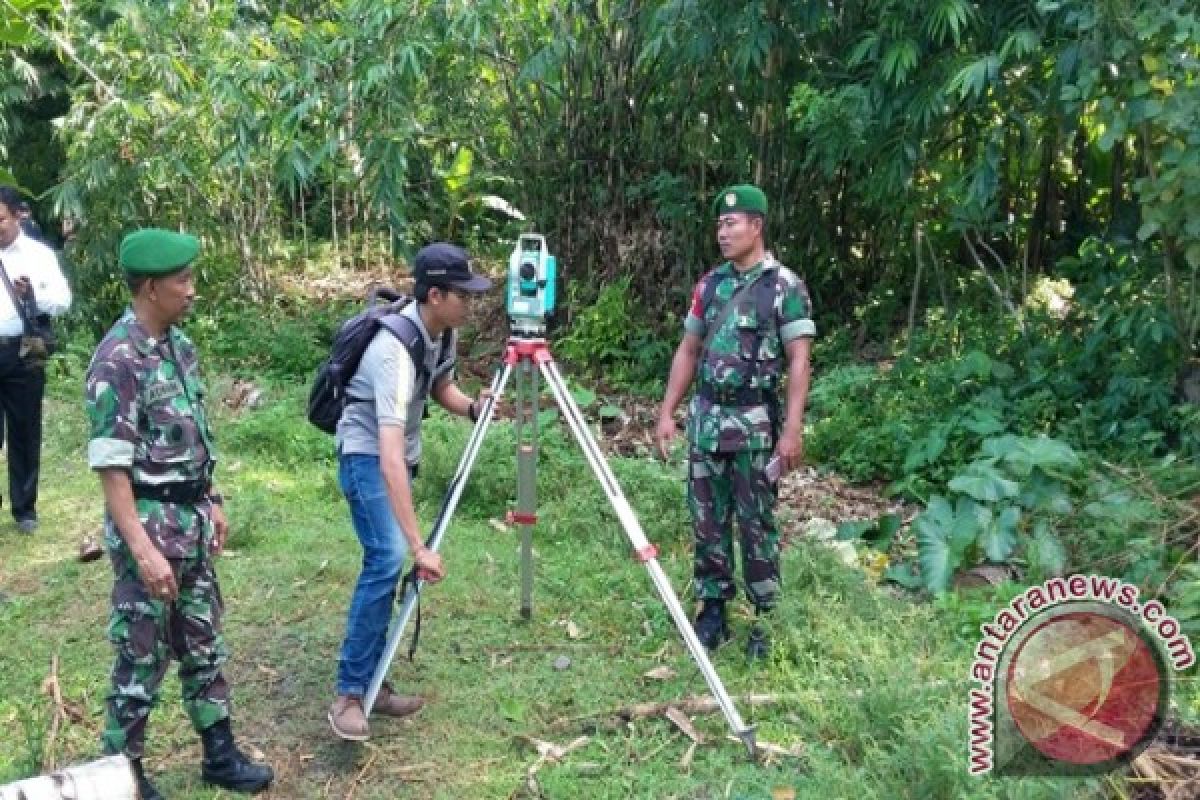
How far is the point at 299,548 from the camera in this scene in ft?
18.1

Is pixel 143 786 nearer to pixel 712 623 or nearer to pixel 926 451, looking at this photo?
pixel 712 623

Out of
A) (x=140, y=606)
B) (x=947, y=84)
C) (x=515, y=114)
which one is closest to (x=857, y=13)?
(x=947, y=84)

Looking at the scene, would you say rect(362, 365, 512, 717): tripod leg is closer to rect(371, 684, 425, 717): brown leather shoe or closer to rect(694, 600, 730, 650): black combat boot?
rect(371, 684, 425, 717): brown leather shoe

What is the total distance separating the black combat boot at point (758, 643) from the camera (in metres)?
4.17

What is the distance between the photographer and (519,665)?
4.35 metres

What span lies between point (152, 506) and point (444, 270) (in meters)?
1.09

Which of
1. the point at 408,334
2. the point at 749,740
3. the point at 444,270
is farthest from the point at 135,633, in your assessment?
the point at 749,740

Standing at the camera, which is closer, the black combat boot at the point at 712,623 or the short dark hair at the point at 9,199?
the black combat boot at the point at 712,623

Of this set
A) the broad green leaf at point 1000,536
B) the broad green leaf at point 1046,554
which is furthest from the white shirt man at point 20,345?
the broad green leaf at point 1046,554

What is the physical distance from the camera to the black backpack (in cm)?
349

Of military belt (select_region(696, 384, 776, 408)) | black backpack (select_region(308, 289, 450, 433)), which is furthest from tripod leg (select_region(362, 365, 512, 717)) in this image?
military belt (select_region(696, 384, 776, 408))

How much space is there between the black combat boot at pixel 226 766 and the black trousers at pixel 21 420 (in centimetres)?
289

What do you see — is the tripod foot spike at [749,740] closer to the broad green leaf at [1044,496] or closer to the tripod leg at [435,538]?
the tripod leg at [435,538]

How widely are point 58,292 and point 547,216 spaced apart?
158 inches
